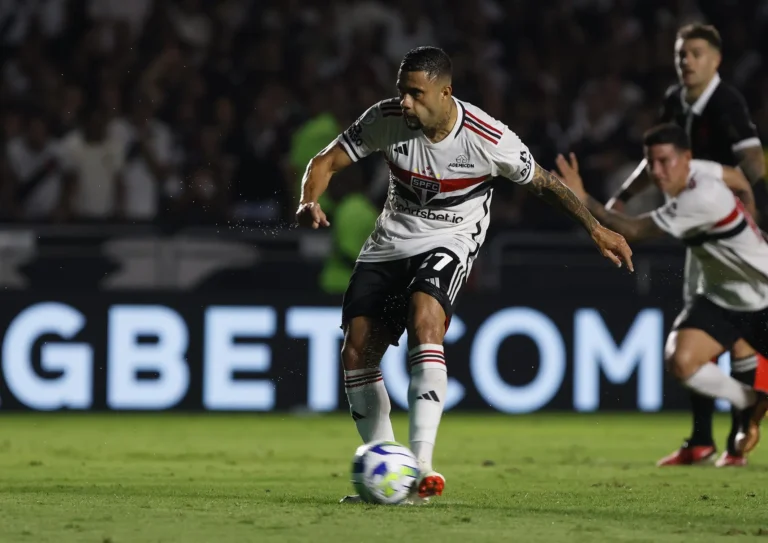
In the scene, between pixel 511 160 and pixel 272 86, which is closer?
pixel 511 160

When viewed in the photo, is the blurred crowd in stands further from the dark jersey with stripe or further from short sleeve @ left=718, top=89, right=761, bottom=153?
short sleeve @ left=718, top=89, right=761, bottom=153

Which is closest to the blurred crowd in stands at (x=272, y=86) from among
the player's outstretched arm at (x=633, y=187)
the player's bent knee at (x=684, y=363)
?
the player's outstretched arm at (x=633, y=187)

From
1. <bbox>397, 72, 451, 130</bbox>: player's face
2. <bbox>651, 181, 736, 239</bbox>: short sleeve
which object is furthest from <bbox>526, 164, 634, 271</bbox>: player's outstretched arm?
<bbox>651, 181, 736, 239</bbox>: short sleeve

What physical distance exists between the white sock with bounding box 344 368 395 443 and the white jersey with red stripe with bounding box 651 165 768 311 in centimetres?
257

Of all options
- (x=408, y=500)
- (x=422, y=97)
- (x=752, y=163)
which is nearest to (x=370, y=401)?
(x=408, y=500)

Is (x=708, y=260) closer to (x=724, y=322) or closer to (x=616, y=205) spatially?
(x=724, y=322)

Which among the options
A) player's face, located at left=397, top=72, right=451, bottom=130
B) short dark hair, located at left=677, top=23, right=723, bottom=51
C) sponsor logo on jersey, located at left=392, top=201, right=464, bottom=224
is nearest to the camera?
player's face, located at left=397, top=72, right=451, bottom=130

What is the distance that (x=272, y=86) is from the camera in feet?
49.7

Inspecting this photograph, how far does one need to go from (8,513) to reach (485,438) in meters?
5.65

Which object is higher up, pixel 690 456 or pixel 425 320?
pixel 425 320

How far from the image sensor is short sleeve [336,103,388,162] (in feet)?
23.8

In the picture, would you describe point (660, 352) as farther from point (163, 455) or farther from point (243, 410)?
point (163, 455)

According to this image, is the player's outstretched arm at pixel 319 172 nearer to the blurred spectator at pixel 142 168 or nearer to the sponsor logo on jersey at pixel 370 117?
the sponsor logo on jersey at pixel 370 117

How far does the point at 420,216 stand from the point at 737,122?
3319 mm
